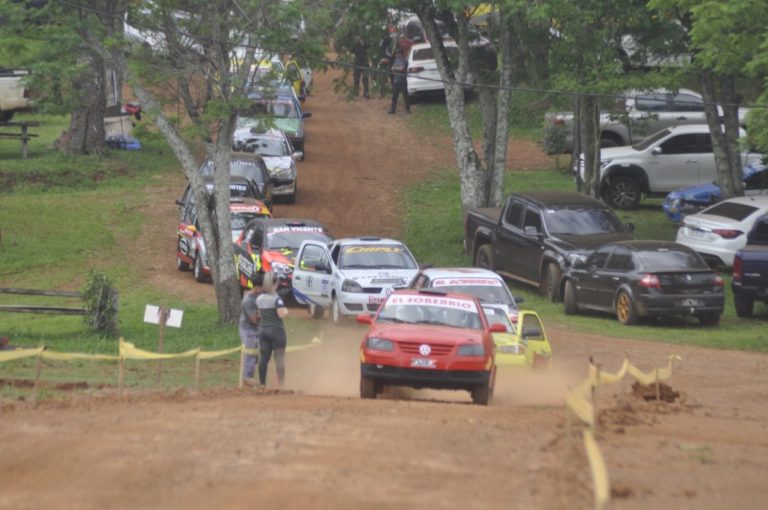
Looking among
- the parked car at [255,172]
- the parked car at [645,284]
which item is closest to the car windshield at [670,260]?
the parked car at [645,284]

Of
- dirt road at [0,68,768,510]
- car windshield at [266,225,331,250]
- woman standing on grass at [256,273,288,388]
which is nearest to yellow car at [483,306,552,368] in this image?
dirt road at [0,68,768,510]

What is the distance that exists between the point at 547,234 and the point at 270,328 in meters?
11.0

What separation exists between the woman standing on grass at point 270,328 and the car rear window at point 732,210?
42.7 feet

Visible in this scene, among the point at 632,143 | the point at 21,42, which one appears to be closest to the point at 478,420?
the point at 21,42

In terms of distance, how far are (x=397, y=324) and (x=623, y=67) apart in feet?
55.5

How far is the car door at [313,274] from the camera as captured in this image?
931 inches

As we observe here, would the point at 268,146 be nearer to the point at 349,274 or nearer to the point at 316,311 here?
the point at 316,311

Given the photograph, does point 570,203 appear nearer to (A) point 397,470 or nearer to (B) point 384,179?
(B) point 384,179

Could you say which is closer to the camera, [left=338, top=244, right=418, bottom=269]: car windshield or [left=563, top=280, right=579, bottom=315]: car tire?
[left=338, top=244, right=418, bottom=269]: car windshield

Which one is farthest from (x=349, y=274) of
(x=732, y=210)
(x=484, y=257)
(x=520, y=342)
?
(x=732, y=210)

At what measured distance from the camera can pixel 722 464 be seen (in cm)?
1048

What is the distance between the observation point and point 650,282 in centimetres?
2222

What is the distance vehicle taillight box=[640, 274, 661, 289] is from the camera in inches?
874

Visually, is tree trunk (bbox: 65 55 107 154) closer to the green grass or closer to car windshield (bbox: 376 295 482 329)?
the green grass
